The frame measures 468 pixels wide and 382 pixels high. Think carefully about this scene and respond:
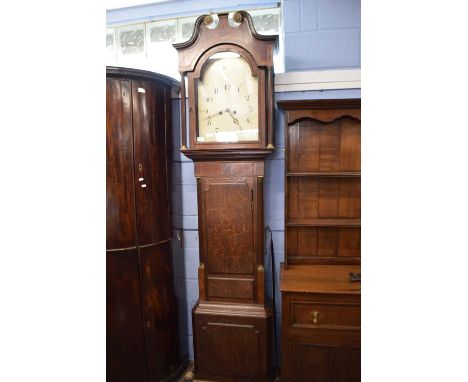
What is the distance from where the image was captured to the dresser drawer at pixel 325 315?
1.59 metres

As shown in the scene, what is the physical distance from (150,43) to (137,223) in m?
1.42

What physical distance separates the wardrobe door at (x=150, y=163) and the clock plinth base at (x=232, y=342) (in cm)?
57

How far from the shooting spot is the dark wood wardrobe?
165 cm

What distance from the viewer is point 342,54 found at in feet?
6.15

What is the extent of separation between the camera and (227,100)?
1.70 meters

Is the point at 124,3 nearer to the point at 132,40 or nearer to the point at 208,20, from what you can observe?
the point at 132,40

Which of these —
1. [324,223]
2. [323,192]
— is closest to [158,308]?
[324,223]

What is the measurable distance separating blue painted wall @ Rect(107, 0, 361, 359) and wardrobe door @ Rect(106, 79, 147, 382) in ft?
1.22

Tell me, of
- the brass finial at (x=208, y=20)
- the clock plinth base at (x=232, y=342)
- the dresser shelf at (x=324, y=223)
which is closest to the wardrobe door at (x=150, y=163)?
the brass finial at (x=208, y=20)
